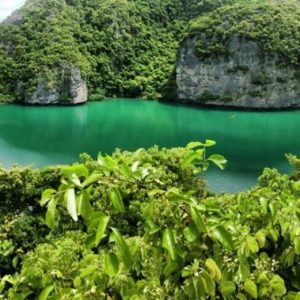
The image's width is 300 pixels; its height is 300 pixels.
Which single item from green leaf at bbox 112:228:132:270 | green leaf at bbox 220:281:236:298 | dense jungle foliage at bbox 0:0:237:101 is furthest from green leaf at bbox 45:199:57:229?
dense jungle foliage at bbox 0:0:237:101

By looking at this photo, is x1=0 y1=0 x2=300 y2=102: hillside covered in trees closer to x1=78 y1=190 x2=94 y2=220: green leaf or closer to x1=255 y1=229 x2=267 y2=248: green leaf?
x1=255 y1=229 x2=267 y2=248: green leaf

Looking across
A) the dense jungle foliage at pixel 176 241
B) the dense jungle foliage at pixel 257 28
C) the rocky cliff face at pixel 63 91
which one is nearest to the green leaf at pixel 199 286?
the dense jungle foliage at pixel 176 241

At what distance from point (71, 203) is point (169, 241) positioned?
16.3 inches

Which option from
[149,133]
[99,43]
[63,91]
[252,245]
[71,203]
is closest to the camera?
[71,203]

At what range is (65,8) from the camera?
7088 centimetres

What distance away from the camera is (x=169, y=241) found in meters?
1.75

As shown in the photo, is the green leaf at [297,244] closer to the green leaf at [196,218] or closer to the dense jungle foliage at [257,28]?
the green leaf at [196,218]

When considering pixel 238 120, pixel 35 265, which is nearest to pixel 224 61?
pixel 238 120

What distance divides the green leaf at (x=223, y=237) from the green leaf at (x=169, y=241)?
18 cm

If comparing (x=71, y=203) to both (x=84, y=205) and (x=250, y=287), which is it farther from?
(x=250, y=287)

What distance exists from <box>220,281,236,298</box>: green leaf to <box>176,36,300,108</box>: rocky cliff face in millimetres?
52732

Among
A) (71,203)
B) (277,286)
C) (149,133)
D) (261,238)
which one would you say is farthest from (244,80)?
(71,203)

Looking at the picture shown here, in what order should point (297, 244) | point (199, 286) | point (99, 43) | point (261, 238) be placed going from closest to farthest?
point (199, 286) < point (297, 244) < point (261, 238) < point (99, 43)

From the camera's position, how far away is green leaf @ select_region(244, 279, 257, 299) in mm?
1889
